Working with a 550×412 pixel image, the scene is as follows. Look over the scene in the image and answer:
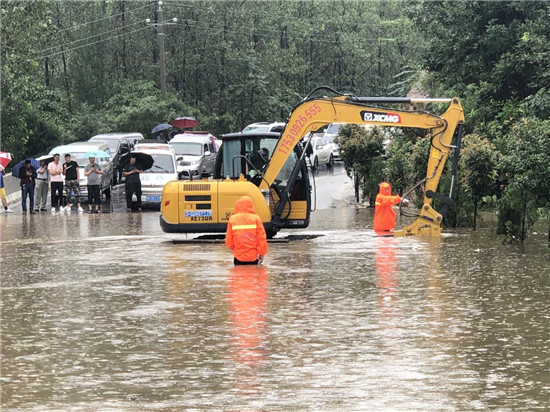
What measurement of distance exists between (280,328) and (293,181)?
11833mm

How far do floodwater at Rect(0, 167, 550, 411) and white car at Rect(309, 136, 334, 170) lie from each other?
30.6 meters

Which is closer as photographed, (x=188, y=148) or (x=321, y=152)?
(x=188, y=148)

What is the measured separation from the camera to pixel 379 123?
83.6 ft

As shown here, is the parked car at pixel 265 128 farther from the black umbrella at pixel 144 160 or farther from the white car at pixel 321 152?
the black umbrella at pixel 144 160

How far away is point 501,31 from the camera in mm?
36406

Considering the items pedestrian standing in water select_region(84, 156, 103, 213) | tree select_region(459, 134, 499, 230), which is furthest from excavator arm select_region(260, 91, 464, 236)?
pedestrian standing in water select_region(84, 156, 103, 213)

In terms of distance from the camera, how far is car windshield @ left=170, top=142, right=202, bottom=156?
4509 cm

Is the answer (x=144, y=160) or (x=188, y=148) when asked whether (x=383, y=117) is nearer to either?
(x=144, y=160)

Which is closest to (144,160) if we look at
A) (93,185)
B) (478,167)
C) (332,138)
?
(93,185)

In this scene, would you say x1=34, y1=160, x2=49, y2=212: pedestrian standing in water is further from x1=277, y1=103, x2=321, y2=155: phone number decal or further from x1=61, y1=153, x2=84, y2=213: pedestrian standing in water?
x1=277, y1=103, x2=321, y2=155: phone number decal

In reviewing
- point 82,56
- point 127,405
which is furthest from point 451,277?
point 82,56

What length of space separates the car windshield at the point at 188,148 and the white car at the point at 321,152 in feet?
31.5

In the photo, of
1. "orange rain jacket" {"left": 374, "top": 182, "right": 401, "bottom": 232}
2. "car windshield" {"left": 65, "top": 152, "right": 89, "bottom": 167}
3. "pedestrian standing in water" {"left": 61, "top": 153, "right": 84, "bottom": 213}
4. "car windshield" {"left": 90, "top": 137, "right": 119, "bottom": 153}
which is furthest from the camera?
"car windshield" {"left": 90, "top": 137, "right": 119, "bottom": 153}

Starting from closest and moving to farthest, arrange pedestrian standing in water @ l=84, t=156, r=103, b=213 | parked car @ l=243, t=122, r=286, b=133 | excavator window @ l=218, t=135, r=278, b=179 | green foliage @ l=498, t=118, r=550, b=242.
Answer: green foliage @ l=498, t=118, r=550, b=242 → excavator window @ l=218, t=135, r=278, b=179 → pedestrian standing in water @ l=84, t=156, r=103, b=213 → parked car @ l=243, t=122, r=286, b=133
